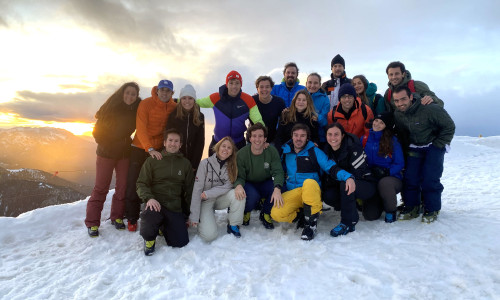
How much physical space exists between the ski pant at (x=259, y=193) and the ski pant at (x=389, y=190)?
2221mm

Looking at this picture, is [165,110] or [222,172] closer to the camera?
[222,172]

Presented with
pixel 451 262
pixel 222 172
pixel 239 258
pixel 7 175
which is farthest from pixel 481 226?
pixel 7 175

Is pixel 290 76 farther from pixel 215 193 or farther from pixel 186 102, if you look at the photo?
pixel 215 193

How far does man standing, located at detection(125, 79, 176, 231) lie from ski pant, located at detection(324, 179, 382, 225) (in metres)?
3.78

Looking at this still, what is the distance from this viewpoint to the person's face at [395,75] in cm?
622

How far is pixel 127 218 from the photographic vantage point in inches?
239

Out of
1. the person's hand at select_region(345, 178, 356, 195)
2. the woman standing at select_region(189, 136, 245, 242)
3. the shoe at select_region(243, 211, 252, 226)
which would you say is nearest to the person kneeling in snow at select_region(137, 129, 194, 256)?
the woman standing at select_region(189, 136, 245, 242)

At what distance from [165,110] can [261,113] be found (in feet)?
7.25

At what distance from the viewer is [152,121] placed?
237 inches

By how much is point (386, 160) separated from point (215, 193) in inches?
142

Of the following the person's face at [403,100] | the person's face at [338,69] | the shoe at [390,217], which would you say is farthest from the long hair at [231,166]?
the person's face at [338,69]

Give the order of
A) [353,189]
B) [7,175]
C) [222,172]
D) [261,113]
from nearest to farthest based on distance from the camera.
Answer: [353,189] < [222,172] < [261,113] < [7,175]

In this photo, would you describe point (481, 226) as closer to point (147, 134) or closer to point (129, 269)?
point (129, 269)

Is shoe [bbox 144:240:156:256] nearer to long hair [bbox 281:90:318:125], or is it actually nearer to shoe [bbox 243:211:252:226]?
shoe [bbox 243:211:252:226]
